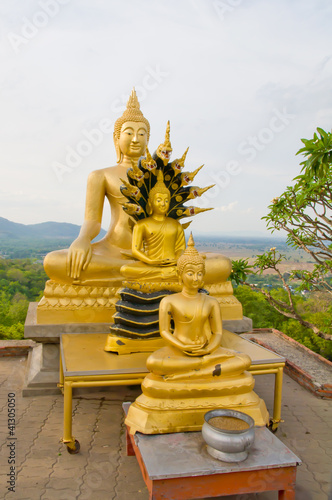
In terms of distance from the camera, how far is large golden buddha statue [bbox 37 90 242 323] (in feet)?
14.4

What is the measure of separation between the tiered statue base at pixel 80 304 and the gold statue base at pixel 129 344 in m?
0.90

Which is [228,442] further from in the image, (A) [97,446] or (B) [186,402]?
(A) [97,446]

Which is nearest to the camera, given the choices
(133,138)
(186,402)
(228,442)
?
(228,442)

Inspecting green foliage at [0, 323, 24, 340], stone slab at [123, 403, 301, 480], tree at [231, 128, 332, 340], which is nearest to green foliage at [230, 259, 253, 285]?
tree at [231, 128, 332, 340]

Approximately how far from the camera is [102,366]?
11.6ft

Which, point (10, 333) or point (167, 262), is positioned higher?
point (167, 262)

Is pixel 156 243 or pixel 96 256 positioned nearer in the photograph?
pixel 156 243

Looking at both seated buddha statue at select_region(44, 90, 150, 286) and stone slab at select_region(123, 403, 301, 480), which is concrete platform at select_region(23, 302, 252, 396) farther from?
stone slab at select_region(123, 403, 301, 480)

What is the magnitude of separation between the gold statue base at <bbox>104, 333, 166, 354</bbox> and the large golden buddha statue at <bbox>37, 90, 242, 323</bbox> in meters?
0.65

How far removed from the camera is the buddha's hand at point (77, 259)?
5.11 m

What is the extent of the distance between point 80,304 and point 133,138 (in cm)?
265

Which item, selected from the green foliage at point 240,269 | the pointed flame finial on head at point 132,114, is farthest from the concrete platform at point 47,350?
the pointed flame finial on head at point 132,114

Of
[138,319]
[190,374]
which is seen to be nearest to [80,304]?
[138,319]

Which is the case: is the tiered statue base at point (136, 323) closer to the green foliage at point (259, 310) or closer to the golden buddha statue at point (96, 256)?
the golden buddha statue at point (96, 256)
